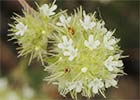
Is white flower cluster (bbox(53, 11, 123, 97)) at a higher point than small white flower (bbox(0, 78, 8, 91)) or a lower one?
higher

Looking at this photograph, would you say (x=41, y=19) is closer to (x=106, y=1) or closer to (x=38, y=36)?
(x=38, y=36)

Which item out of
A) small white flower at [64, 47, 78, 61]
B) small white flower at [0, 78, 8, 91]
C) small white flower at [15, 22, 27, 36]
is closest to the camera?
small white flower at [64, 47, 78, 61]

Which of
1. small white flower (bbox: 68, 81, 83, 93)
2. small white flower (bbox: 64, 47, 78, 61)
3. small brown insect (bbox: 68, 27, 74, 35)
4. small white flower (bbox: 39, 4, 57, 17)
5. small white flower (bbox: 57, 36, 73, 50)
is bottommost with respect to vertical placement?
small white flower (bbox: 68, 81, 83, 93)

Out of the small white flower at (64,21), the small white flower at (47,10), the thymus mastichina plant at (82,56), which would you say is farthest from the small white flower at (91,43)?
the small white flower at (47,10)

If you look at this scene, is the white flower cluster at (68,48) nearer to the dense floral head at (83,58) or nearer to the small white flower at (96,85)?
the dense floral head at (83,58)

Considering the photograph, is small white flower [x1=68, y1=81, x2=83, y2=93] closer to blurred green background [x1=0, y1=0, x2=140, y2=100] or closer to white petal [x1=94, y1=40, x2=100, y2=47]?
white petal [x1=94, y1=40, x2=100, y2=47]

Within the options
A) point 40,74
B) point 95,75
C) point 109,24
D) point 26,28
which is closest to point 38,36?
point 26,28

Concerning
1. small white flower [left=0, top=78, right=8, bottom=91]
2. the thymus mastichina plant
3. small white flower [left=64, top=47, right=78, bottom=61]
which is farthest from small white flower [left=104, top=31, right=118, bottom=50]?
small white flower [left=0, top=78, right=8, bottom=91]
